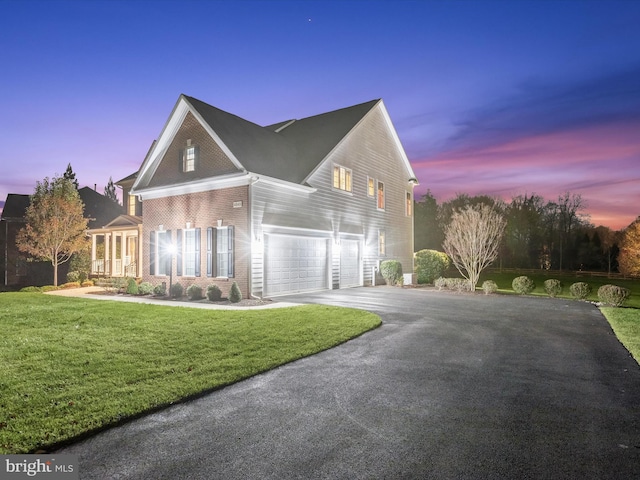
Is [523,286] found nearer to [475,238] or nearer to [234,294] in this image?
[475,238]

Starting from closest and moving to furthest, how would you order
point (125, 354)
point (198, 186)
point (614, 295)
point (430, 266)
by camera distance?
1. point (125, 354)
2. point (614, 295)
3. point (198, 186)
4. point (430, 266)

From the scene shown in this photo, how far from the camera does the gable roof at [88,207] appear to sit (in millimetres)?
A: 31359

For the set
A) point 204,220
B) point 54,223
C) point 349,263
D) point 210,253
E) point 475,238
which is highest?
point 54,223

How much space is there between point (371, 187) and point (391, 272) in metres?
4.88

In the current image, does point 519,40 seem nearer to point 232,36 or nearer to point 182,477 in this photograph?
point 232,36

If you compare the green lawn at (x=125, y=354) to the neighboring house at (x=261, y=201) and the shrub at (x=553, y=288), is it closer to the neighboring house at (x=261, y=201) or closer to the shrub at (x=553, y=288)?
the neighboring house at (x=261, y=201)

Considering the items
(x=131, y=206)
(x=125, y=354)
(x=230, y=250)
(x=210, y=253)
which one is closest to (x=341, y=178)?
(x=230, y=250)

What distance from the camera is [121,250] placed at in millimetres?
21953

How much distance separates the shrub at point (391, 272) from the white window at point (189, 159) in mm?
11047

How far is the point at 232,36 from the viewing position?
50.8 feet

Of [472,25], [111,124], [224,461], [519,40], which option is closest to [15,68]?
[111,124]

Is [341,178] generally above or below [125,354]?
above

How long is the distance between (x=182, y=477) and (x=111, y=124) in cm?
2324

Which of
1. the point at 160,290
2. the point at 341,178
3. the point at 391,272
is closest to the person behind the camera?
the point at 160,290
